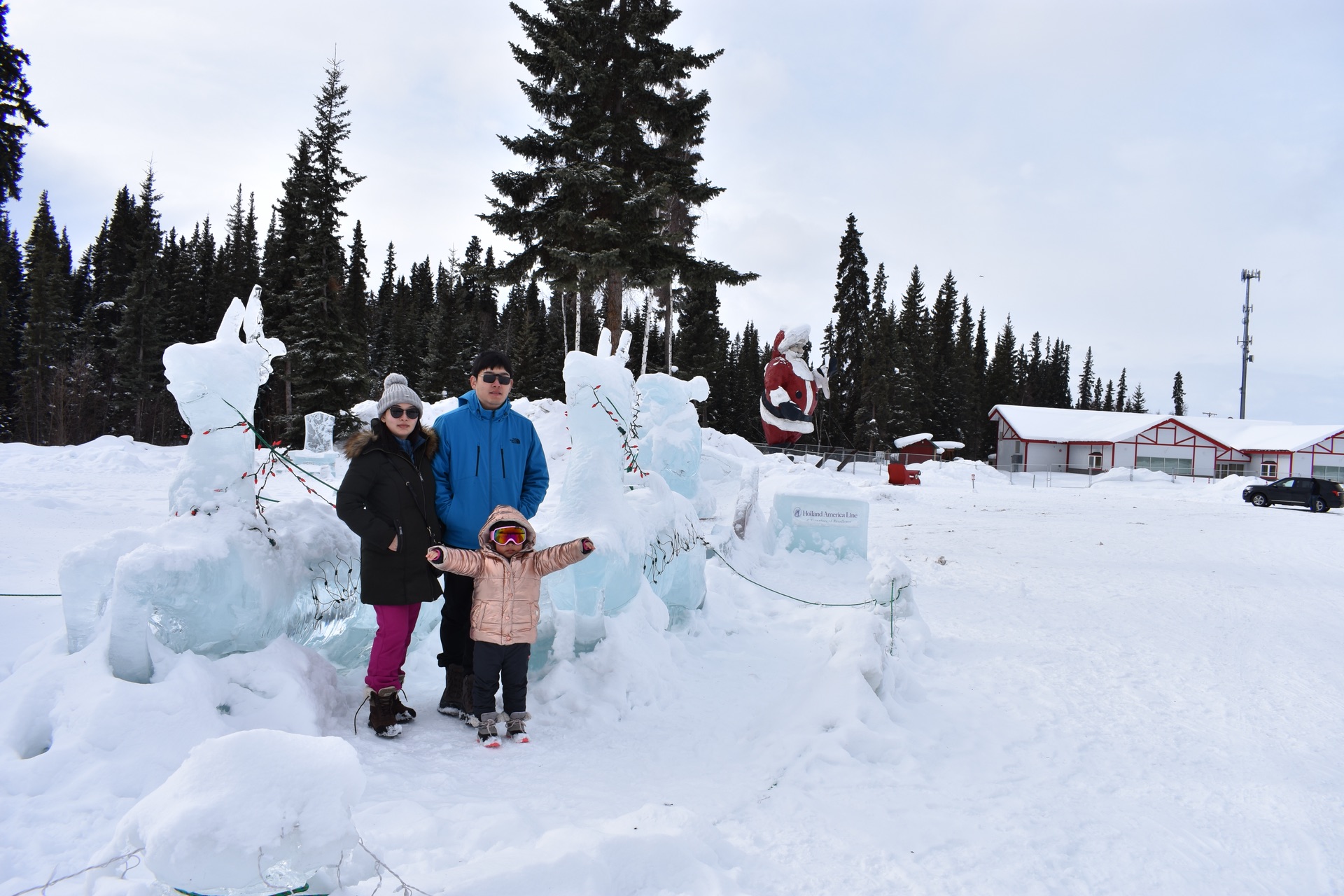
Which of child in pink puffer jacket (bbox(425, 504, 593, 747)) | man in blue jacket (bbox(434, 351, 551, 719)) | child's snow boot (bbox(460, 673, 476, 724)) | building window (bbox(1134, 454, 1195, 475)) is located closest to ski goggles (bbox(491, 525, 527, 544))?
child in pink puffer jacket (bbox(425, 504, 593, 747))

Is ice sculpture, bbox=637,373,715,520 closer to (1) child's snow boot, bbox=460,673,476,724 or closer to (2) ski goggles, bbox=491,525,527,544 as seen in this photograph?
(1) child's snow boot, bbox=460,673,476,724

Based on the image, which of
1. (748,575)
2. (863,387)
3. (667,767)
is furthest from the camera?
(863,387)

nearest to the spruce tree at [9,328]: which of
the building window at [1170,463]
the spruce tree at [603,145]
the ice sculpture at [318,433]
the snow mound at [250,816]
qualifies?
the ice sculpture at [318,433]

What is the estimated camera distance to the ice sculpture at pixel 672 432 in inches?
370

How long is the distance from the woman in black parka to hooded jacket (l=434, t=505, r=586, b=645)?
0.65 feet

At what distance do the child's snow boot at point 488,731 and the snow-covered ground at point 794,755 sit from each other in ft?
0.29

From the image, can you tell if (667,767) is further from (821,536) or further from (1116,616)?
(821,536)

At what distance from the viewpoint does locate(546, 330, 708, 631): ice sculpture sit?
15.0ft

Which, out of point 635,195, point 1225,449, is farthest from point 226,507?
point 1225,449

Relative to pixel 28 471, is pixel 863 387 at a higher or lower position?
higher

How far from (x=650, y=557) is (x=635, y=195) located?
534 inches

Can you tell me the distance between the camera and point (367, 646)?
4195 mm

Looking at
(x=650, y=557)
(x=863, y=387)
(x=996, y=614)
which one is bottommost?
(x=996, y=614)

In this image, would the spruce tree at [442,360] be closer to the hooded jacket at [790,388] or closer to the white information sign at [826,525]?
the hooded jacket at [790,388]
